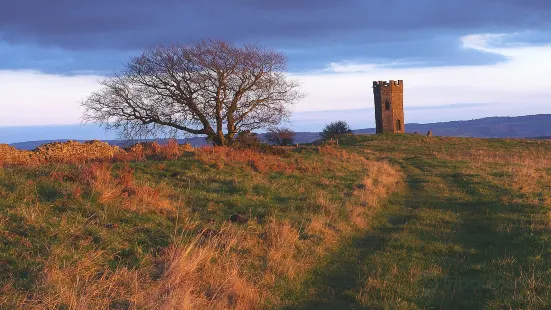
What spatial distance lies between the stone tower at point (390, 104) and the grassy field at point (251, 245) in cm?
5906

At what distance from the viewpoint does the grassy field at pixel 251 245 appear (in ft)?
18.7

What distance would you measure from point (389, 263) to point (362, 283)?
1102mm

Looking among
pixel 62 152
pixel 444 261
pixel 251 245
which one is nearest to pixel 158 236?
pixel 251 245

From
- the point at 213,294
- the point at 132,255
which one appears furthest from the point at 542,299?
the point at 132,255

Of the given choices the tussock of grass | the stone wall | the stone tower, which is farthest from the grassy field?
the stone tower

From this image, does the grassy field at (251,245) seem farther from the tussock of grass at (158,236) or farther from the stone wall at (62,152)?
the stone wall at (62,152)

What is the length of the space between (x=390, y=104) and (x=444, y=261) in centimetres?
6621

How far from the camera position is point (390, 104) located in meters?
71.8

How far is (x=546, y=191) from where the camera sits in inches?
577

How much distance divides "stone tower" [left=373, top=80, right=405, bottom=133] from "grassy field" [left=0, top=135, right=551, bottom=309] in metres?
59.1

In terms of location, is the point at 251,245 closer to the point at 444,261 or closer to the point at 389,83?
the point at 444,261

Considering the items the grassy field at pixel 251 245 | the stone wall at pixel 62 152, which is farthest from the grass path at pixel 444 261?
the stone wall at pixel 62 152

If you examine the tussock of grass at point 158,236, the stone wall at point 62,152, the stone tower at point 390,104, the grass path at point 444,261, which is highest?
the stone tower at point 390,104

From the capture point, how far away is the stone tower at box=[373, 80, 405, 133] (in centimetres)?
7181
